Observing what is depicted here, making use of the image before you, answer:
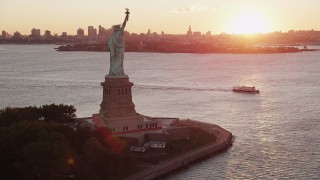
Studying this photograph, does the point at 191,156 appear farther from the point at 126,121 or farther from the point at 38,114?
the point at 38,114

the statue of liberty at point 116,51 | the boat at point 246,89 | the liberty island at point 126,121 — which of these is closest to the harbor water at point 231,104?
the boat at point 246,89

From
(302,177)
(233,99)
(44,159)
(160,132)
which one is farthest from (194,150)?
(233,99)

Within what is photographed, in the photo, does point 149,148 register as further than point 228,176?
Yes

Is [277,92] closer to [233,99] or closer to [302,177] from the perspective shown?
[233,99]

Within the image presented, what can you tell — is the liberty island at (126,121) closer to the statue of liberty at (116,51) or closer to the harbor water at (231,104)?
the statue of liberty at (116,51)

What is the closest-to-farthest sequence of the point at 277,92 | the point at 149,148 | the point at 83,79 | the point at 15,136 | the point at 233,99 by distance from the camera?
the point at 15,136
the point at 149,148
the point at 233,99
the point at 277,92
the point at 83,79

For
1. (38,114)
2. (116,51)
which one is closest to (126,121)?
(116,51)
